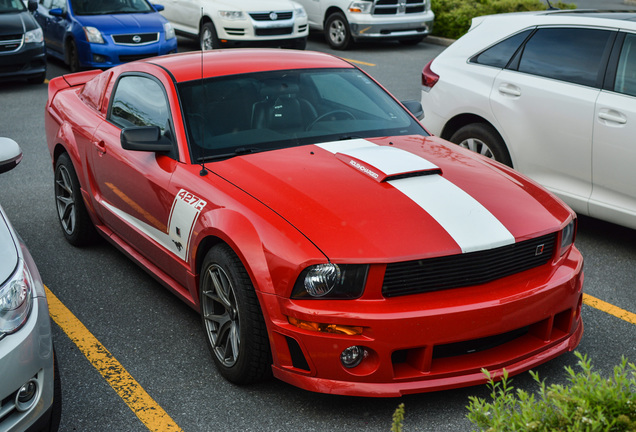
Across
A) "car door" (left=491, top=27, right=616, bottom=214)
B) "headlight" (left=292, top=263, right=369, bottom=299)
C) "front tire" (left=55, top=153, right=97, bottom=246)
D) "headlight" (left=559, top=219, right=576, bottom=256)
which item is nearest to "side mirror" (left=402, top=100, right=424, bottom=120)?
"car door" (left=491, top=27, right=616, bottom=214)

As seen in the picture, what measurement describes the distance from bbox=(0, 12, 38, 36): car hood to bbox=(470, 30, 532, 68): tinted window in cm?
830

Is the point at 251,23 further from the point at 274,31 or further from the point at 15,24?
the point at 15,24

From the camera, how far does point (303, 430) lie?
364 cm

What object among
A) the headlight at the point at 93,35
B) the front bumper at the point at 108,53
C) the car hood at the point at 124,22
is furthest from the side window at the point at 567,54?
the headlight at the point at 93,35

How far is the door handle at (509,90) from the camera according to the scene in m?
6.10

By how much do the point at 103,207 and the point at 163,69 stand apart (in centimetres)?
106

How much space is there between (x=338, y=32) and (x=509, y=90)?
32.7 ft

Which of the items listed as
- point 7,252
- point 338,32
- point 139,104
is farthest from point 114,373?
point 338,32

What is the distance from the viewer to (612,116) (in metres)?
5.43

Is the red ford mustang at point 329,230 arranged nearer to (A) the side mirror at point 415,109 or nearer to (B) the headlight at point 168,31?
(A) the side mirror at point 415,109

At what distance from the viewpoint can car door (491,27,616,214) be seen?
5652mm

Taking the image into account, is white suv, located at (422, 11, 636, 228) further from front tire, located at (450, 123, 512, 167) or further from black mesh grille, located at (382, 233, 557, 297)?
black mesh grille, located at (382, 233, 557, 297)

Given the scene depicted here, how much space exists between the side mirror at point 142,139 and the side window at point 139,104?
22 cm

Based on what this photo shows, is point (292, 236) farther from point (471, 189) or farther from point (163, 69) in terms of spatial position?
point (163, 69)
